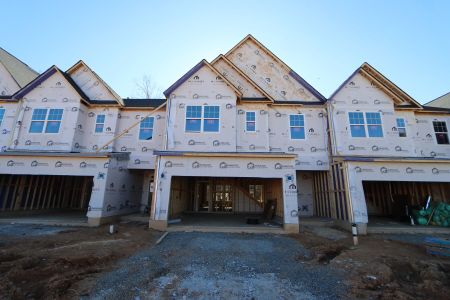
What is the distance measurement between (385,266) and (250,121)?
10.2m

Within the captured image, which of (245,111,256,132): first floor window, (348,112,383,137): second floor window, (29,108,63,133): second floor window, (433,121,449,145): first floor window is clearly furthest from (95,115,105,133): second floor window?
(433,121,449,145): first floor window

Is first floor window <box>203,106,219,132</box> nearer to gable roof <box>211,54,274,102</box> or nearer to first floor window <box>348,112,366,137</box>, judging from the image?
gable roof <box>211,54,274,102</box>

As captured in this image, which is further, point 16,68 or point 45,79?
point 16,68

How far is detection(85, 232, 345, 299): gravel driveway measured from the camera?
4375 millimetres

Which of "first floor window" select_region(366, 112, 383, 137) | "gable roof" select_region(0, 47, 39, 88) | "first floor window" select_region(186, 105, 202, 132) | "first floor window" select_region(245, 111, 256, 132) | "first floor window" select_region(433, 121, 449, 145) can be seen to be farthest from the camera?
"gable roof" select_region(0, 47, 39, 88)

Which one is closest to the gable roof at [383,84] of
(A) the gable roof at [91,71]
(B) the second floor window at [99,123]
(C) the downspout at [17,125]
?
(A) the gable roof at [91,71]

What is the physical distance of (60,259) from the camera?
598 centimetres

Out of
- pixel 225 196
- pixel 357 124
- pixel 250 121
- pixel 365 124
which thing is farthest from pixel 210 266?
pixel 365 124

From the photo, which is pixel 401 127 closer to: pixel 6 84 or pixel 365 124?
pixel 365 124

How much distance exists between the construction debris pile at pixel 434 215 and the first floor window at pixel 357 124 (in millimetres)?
5467

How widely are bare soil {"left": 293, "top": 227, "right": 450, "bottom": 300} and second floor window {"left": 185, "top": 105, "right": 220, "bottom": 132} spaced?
8198 millimetres

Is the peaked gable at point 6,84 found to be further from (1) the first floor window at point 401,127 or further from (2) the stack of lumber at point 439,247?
(1) the first floor window at point 401,127

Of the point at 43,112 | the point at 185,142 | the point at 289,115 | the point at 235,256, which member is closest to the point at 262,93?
the point at 289,115

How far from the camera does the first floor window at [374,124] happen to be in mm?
13672
